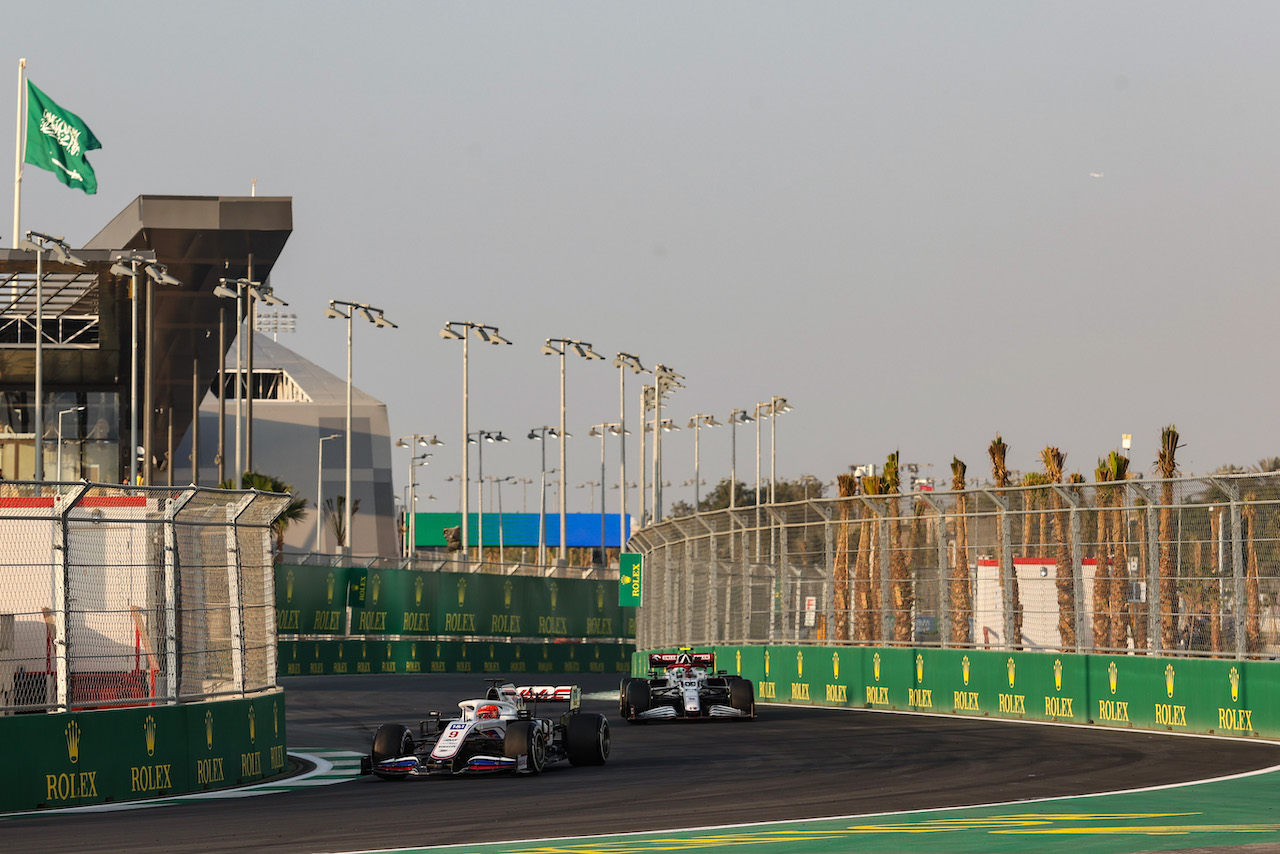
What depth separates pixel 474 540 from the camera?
13775 centimetres

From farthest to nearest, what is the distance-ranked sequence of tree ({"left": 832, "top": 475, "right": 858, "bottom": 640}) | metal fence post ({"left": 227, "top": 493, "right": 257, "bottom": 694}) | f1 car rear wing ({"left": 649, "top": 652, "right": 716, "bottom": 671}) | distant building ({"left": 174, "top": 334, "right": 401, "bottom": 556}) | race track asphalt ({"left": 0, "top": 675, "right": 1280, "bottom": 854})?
1. distant building ({"left": 174, "top": 334, "right": 401, "bottom": 556})
2. tree ({"left": 832, "top": 475, "right": 858, "bottom": 640})
3. f1 car rear wing ({"left": 649, "top": 652, "right": 716, "bottom": 671})
4. metal fence post ({"left": 227, "top": 493, "right": 257, "bottom": 694})
5. race track asphalt ({"left": 0, "top": 675, "right": 1280, "bottom": 854})

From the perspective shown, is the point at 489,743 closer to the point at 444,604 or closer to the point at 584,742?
the point at 584,742

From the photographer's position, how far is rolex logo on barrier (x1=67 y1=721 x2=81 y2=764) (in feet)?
45.6

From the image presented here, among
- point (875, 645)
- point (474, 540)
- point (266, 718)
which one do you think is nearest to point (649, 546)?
point (875, 645)

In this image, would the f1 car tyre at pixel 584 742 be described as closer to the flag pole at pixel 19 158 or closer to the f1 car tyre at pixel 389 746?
the f1 car tyre at pixel 389 746

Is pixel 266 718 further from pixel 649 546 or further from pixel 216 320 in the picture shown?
pixel 216 320

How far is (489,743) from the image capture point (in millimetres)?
15961

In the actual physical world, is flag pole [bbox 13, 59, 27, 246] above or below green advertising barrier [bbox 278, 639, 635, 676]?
above

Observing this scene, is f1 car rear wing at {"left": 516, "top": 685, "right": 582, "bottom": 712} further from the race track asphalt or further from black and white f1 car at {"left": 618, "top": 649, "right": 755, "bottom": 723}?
black and white f1 car at {"left": 618, "top": 649, "right": 755, "bottom": 723}

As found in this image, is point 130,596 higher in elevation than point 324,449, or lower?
lower

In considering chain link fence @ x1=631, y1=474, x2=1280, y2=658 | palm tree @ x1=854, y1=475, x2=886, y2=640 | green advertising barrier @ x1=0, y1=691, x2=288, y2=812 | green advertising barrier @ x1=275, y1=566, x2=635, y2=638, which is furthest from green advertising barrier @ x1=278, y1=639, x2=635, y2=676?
green advertising barrier @ x1=0, y1=691, x2=288, y2=812

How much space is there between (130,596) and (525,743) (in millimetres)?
3874

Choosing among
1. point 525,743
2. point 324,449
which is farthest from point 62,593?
point 324,449

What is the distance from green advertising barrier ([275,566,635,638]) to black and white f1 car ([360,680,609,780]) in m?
23.8
